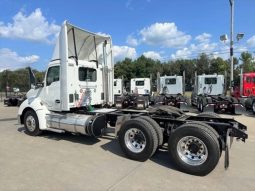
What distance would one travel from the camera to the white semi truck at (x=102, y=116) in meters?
5.64

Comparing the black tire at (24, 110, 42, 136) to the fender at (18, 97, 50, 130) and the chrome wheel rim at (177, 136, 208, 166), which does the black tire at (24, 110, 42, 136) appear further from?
the chrome wheel rim at (177, 136, 208, 166)

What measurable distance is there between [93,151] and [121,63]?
212 ft

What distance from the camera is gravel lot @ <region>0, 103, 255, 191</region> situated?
16.1 feet

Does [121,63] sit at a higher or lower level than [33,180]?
higher

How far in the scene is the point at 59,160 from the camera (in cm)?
636

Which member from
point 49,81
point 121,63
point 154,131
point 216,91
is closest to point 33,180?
point 154,131

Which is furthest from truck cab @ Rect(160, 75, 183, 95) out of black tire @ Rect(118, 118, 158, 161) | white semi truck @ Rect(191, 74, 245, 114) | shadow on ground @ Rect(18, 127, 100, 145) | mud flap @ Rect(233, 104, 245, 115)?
black tire @ Rect(118, 118, 158, 161)

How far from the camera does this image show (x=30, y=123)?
9.27 meters

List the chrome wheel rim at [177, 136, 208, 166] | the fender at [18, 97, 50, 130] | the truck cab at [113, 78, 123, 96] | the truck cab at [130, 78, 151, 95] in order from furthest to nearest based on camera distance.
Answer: the truck cab at [113, 78, 123, 96]
the truck cab at [130, 78, 151, 95]
the fender at [18, 97, 50, 130]
the chrome wheel rim at [177, 136, 208, 166]

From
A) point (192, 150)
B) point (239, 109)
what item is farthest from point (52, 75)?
point (239, 109)

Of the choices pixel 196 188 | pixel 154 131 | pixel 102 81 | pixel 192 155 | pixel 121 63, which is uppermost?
pixel 121 63

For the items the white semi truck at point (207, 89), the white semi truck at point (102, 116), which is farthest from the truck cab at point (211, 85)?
the white semi truck at point (102, 116)

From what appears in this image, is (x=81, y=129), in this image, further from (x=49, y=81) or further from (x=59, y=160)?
(x=49, y=81)

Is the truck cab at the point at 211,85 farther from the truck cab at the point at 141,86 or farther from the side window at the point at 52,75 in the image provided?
the side window at the point at 52,75
